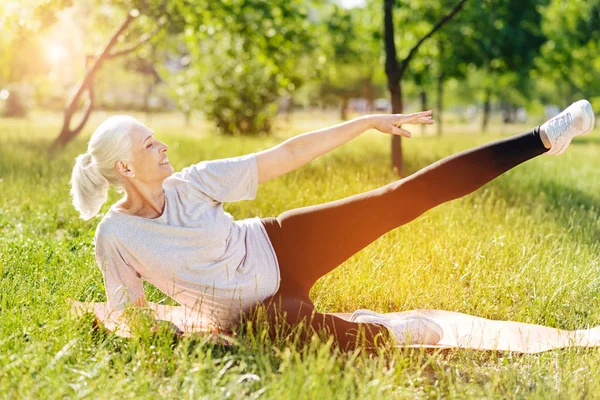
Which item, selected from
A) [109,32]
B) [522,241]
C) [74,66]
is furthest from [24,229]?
[74,66]

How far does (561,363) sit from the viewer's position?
3.45 metres

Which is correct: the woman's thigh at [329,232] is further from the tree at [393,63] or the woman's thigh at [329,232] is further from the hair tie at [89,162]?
the tree at [393,63]

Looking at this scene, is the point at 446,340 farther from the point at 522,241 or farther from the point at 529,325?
the point at 522,241

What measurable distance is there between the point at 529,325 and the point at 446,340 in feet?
1.91

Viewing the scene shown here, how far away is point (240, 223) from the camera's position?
146 inches

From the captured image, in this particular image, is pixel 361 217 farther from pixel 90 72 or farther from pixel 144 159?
pixel 90 72

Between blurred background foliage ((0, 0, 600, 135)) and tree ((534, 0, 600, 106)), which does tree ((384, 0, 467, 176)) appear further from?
tree ((534, 0, 600, 106))

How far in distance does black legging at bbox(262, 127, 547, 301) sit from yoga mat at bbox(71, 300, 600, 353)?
1.76 feet

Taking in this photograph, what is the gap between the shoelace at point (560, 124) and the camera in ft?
12.1

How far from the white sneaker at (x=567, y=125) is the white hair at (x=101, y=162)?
2.25 metres

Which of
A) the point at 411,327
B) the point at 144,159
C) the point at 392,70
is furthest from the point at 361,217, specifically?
the point at 392,70

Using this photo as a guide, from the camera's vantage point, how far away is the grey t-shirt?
3336 mm

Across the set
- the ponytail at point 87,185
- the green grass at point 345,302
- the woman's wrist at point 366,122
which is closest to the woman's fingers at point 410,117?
the woman's wrist at point 366,122

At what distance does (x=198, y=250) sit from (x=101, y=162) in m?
0.67
